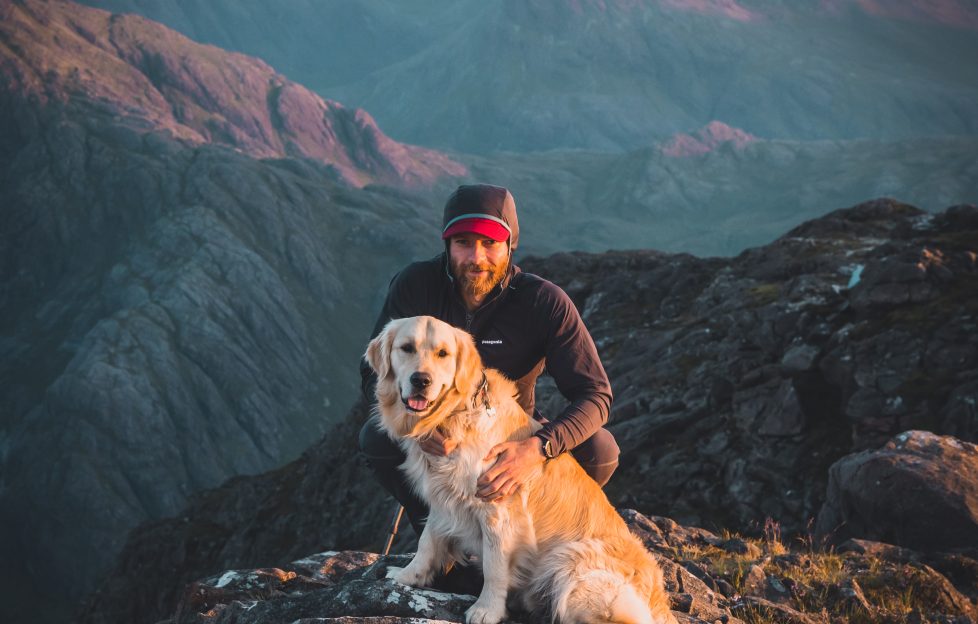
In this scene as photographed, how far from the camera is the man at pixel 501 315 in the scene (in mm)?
7902

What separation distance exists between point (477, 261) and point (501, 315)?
2.40 ft

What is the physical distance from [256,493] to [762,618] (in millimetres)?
59773

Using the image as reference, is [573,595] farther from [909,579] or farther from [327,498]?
[327,498]

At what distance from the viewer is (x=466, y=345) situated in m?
7.25

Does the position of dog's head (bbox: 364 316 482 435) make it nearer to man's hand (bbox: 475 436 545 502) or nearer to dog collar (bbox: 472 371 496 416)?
dog collar (bbox: 472 371 496 416)

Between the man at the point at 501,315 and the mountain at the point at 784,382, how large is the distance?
3091 mm

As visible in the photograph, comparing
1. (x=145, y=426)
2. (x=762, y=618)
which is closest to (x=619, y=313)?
(x=762, y=618)

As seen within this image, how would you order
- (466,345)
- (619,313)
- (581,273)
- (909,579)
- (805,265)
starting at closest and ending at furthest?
(466,345)
(909,579)
(805,265)
(619,313)
(581,273)

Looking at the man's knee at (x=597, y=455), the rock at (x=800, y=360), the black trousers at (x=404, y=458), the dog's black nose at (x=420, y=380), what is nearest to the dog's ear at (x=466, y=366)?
the dog's black nose at (x=420, y=380)

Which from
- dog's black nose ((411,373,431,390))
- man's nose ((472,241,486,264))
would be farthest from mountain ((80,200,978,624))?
man's nose ((472,241,486,264))

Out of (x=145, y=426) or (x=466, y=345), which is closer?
(x=466, y=345)

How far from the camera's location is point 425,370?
270 inches

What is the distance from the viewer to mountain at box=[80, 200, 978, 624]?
70.7 feet

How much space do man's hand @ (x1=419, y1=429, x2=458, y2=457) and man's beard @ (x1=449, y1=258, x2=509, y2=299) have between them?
177 cm
